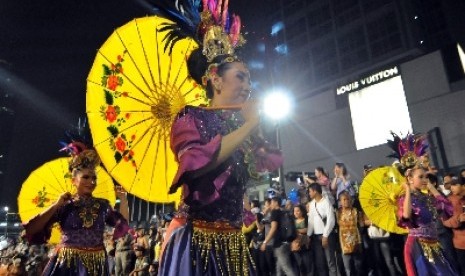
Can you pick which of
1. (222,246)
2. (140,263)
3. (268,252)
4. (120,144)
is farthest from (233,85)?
(140,263)

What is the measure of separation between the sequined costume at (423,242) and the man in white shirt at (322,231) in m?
2.48

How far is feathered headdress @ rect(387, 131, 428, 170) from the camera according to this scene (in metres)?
6.02

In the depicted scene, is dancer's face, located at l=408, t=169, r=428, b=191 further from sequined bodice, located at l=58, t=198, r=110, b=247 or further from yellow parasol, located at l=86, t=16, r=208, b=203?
sequined bodice, located at l=58, t=198, r=110, b=247

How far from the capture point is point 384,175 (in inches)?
280

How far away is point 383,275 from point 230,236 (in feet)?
25.2

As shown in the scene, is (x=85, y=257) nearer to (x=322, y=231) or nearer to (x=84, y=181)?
(x=84, y=181)

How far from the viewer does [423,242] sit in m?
5.50

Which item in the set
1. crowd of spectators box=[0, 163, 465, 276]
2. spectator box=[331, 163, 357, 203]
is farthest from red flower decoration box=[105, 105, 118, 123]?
spectator box=[331, 163, 357, 203]

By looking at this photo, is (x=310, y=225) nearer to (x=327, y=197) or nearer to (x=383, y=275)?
(x=327, y=197)

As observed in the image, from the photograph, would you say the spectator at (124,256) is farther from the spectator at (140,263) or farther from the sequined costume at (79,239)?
the sequined costume at (79,239)

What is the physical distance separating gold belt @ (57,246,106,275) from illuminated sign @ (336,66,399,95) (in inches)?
950

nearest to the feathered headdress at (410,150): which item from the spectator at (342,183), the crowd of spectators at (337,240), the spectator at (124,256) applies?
the crowd of spectators at (337,240)

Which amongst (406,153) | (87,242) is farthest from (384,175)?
(87,242)

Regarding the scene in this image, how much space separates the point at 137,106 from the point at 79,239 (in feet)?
7.57
